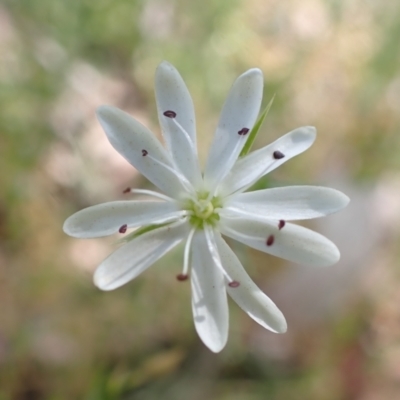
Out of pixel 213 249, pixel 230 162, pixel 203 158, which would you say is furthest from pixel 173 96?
pixel 203 158

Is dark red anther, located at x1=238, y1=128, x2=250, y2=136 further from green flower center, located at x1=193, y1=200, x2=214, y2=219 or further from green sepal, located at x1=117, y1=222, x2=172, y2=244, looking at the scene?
green sepal, located at x1=117, y1=222, x2=172, y2=244

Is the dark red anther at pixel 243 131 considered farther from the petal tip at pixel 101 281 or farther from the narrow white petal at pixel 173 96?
the petal tip at pixel 101 281

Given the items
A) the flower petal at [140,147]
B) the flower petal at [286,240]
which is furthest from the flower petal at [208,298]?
the flower petal at [140,147]

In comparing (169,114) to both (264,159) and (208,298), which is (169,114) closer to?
(264,159)

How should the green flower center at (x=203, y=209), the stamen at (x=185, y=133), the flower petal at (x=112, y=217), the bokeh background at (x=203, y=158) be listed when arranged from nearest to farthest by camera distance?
the flower petal at (x=112, y=217), the stamen at (x=185, y=133), the green flower center at (x=203, y=209), the bokeh background at (x=203, y=158)

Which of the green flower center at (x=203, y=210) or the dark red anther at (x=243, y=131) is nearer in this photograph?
the dark red anther at (x=243, y=131)

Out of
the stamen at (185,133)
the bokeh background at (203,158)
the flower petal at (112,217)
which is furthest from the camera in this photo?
the bokeh background at (203,158)

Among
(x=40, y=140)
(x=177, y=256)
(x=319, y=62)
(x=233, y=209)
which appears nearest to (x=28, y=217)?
(x=40, y=140)
